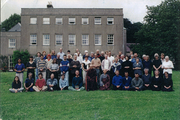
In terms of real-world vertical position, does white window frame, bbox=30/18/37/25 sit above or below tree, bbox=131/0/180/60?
above

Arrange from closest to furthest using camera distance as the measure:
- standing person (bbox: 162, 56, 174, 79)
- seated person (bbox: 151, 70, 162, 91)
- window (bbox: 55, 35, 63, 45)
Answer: seated person (bbox: 151, 70, 162, 91)
standing person (bbox: 162, 56, 174, 79)
window (bbox: 55, 35, 63, 45)

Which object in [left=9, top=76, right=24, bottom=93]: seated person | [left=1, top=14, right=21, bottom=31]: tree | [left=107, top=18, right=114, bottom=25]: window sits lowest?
[left=9, top=76, right=24, bottom=93]: seated person

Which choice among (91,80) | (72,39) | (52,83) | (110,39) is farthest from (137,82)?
(72,39)

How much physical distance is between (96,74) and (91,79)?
1.60 ft

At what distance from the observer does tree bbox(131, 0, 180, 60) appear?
59.4 feet

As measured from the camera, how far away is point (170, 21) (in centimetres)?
1972

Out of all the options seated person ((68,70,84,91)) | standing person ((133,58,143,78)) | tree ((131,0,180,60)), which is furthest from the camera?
tree ((131,0,180,60))

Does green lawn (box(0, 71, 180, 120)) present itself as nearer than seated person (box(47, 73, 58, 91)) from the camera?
Yes

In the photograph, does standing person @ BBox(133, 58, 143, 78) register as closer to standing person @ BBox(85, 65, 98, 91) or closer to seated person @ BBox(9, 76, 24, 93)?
Result: standing person @ BBox(85, 65, 98, 91)

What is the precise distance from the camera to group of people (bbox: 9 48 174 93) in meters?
10.3

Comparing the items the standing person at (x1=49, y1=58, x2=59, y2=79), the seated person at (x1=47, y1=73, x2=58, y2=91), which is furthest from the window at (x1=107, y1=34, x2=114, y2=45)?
the seated person at (x1=47, y1=73, x2=58, y2=91)

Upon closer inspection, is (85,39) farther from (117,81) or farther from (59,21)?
(117,81)

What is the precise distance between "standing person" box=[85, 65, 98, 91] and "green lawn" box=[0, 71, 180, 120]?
41.1 inches

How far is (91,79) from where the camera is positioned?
10414mm
